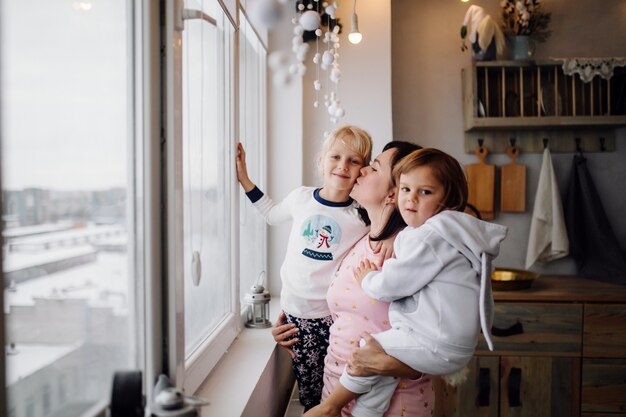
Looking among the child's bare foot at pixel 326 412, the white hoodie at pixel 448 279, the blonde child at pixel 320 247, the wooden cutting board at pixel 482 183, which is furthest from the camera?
the wooden cutting board at pixel 482 183

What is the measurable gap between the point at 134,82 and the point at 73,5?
0.22 metres

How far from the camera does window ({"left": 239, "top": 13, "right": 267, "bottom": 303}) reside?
208 cm

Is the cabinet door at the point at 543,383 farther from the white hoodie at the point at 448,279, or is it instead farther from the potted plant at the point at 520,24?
the potted plant at the point at 520,24

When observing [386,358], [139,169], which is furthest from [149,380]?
[386,358]

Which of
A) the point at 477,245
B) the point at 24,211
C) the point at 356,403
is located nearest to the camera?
the point at 24,211

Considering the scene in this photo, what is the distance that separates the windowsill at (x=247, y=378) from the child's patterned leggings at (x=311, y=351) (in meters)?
0.10

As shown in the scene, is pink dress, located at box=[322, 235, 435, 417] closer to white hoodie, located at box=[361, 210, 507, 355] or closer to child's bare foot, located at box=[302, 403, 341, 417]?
child's bare foot, located at box=[302, 403, 341, 417]

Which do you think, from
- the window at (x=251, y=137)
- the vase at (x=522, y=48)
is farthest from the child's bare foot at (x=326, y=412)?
the vase at (x=522, y=48)

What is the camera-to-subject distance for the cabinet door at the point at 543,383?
2535 mm

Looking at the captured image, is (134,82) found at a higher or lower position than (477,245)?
higher

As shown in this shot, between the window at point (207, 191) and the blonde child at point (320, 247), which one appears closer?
the window at point (207, 191)

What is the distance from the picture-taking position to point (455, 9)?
3055 millimetres

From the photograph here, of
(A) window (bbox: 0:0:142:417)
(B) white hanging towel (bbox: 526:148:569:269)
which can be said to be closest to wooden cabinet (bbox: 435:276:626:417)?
(B) white hanging towel (bbox: 526:148:569:269)

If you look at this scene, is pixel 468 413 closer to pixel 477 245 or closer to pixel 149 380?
pixel 477 245
